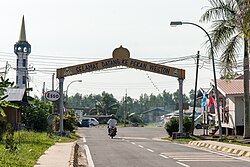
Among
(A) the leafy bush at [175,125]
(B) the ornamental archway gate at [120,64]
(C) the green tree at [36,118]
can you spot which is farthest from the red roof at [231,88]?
(C) the green tree at [36,118]

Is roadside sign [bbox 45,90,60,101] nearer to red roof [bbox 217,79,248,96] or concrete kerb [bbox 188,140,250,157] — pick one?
concrete kerb [bbox 188,140,250,157]

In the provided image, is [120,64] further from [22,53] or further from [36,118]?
[22,53]

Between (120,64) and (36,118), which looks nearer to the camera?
(120,64)

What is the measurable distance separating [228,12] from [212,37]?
1948mm

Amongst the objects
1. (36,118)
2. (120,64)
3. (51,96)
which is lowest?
(36,118)

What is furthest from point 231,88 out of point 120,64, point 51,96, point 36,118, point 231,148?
point 231,148

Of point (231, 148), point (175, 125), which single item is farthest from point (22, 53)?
point (231, 148)

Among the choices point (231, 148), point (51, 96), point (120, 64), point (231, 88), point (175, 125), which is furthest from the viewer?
point (231, 88)

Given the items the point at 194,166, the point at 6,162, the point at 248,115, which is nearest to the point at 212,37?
the point at 248,115

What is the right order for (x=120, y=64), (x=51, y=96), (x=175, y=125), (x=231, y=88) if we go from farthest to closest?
(x=231, y=88) → (x=175, y=125) → (x=120, y=64) → (x=51, y=96)

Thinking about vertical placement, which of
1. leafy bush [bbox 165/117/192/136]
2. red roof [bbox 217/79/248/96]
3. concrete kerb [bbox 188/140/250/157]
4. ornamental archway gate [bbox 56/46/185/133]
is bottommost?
concrete kerb [bbox 188/140/250/157]

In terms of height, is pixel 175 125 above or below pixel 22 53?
below

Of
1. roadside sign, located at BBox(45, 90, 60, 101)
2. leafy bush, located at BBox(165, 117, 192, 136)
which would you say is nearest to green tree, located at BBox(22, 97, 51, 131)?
roadside sign, located at BBox(45, 90, 60, 101)

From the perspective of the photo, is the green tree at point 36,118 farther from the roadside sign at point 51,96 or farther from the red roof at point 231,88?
the red roof at point 231,88
